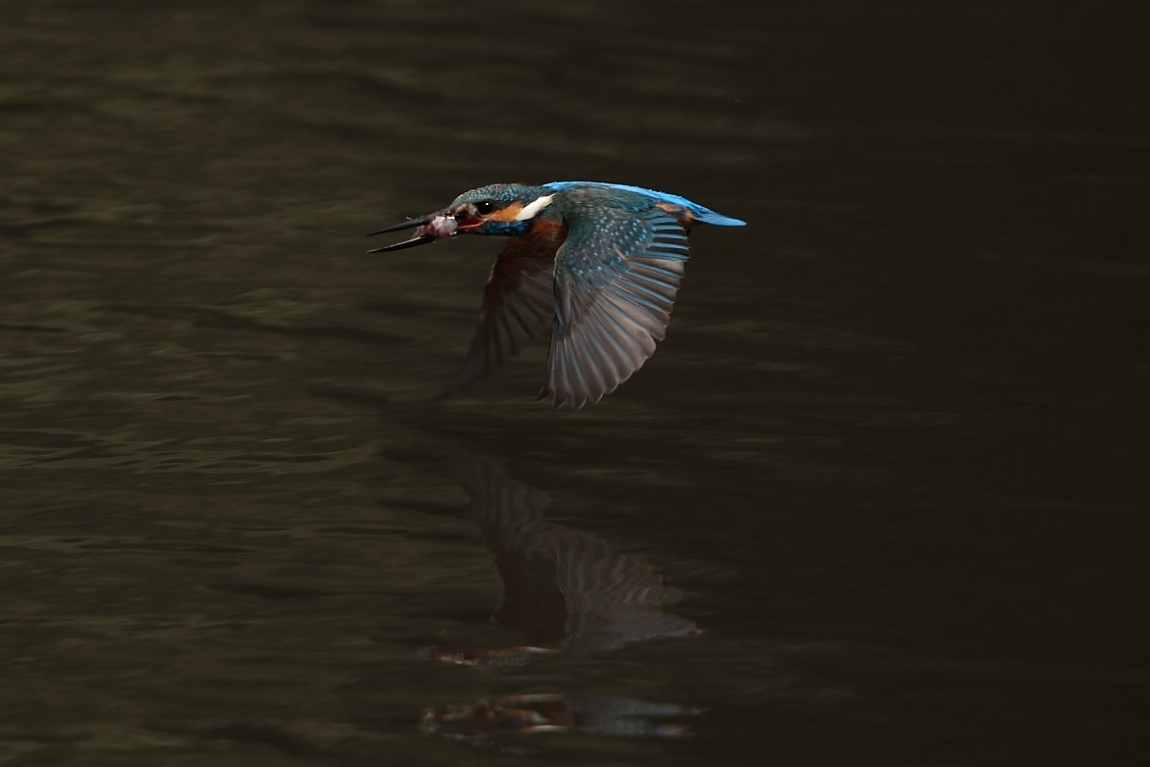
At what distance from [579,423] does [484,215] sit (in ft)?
2.74

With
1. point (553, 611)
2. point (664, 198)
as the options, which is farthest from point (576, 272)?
point (553, 611)

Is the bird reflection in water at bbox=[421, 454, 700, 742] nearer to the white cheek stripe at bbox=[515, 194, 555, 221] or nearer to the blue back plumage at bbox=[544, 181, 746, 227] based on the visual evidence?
the white cheek stripe at bbox=[515, 194, 555, 221]

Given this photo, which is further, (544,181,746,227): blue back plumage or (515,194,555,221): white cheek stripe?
(544,181,746,227): blue back plumage

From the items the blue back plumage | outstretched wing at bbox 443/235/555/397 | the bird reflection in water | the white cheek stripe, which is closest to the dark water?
the bird reflection in water

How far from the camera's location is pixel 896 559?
502 centimetres

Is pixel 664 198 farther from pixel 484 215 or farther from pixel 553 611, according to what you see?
pixel 553 611

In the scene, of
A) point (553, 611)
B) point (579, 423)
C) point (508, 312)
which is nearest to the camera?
point (553, 611)

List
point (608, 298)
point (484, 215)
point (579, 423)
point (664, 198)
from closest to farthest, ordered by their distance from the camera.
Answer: point (608, 298)
point (484, 215)
point (664, 198)
point (579, 423)

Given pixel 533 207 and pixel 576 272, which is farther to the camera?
pixel 533 207

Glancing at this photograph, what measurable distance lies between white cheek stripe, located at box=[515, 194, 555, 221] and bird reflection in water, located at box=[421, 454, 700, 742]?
86 cm

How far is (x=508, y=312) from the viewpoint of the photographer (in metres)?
6.30

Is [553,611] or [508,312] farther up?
[508,312]

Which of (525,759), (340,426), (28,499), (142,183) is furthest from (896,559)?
(142,183)

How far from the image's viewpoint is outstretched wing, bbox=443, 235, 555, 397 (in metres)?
6.24
